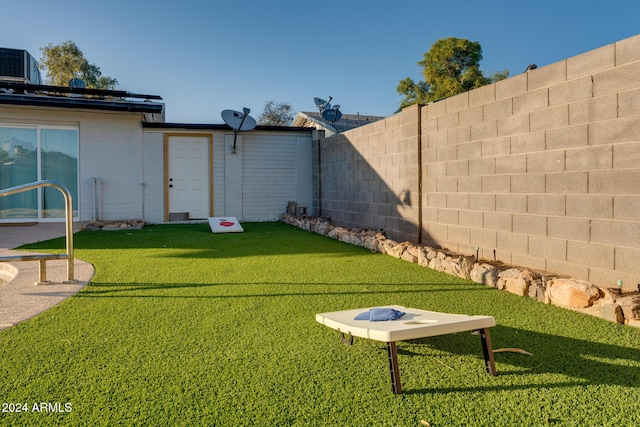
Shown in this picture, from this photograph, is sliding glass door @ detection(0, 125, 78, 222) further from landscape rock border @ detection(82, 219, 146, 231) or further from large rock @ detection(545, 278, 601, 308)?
large rock @ detection(545, 278, 601, 308)

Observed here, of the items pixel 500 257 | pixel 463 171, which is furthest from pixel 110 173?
pixel 500 257

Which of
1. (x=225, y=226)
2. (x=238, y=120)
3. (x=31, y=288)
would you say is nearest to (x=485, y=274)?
(x=31, y=288)

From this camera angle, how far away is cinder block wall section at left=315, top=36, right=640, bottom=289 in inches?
137

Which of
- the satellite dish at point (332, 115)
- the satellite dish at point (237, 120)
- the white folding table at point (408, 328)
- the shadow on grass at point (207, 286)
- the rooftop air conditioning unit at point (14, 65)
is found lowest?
the shadow on grass at point (207, 286)

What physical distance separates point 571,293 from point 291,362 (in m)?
2.31

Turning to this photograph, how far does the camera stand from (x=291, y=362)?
2.35 m

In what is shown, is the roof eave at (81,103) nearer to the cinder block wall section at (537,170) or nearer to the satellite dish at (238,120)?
the satellite dish at (238,120)

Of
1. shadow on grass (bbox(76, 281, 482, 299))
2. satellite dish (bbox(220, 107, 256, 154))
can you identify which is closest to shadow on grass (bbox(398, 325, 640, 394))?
shadow on grass (bbox(76, 281, 482, 299))

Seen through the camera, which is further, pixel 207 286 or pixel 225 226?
pixel 225 226

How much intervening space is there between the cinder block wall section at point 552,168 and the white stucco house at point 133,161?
20.9 ft

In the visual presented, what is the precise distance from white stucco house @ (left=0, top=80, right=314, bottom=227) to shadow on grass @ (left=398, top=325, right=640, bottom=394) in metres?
8.96

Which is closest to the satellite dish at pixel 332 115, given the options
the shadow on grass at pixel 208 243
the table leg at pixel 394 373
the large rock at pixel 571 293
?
the shadow on grass at pixel 208 243

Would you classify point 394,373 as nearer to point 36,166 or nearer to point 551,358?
point 551,358

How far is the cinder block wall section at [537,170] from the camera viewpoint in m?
3.47
